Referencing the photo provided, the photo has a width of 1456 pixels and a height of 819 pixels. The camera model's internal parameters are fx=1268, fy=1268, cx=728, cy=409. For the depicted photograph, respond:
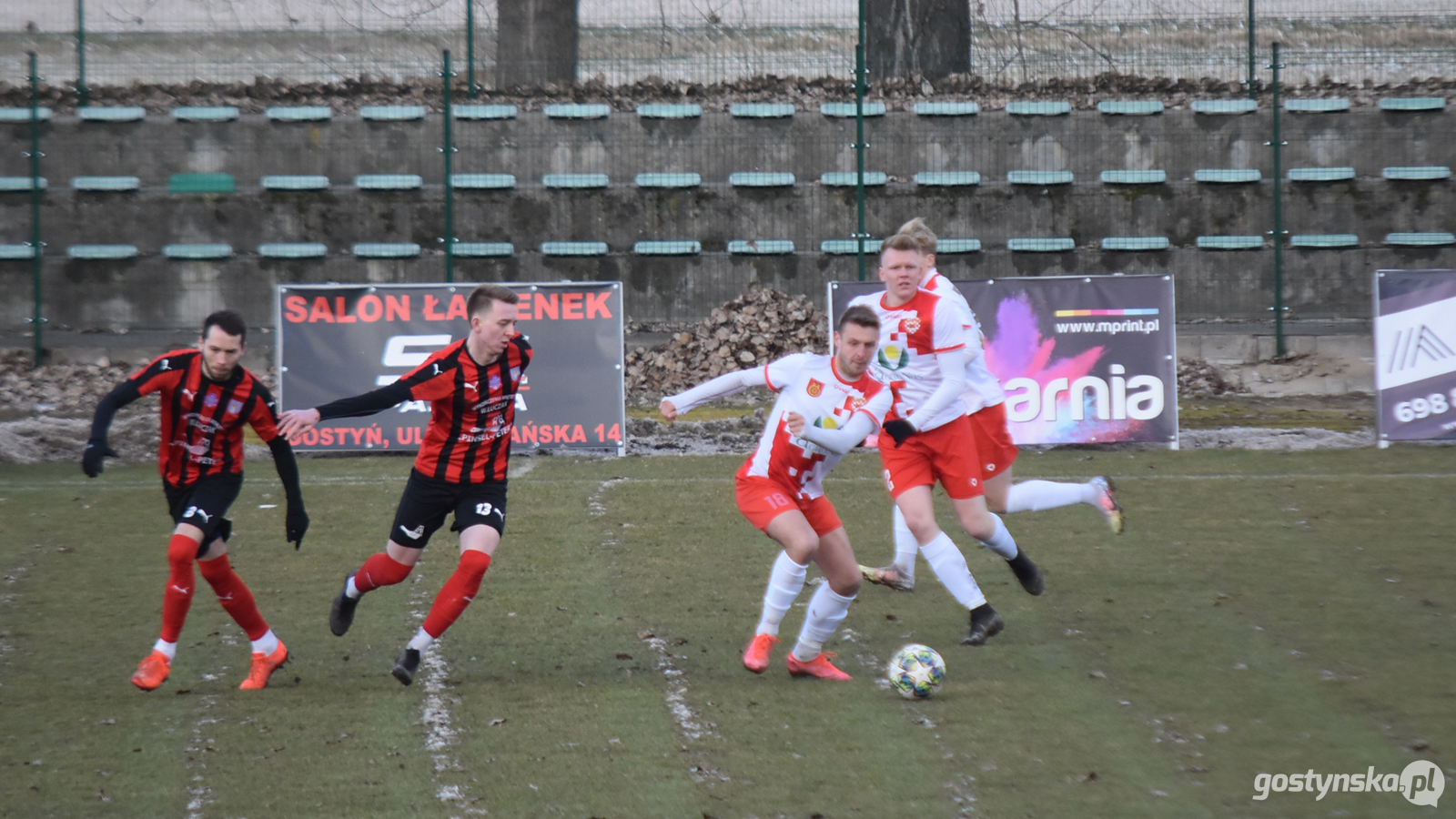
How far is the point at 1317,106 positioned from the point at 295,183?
13.6 m

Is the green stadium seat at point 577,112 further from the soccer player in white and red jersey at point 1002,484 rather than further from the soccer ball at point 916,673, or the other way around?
the soccer ball at point 916,673

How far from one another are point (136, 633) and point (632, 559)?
9.58 feet

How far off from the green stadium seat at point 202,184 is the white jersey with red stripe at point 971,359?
12.9 m

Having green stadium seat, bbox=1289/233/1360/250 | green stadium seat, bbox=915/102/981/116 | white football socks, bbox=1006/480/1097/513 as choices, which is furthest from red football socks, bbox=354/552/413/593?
green stadium seat, bbox=1289/233/1360/250

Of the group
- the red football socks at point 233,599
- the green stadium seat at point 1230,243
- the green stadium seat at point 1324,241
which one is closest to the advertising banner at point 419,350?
the red football socks at point 233,599

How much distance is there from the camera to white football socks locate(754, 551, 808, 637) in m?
5.82

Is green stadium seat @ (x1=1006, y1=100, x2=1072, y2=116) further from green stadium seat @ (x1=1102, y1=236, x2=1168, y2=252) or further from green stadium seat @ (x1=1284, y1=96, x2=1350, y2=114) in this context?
green stadium seat @ (x1=1284, y1=96, x2=1350, y2=114)

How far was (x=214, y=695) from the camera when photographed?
18.4 feet

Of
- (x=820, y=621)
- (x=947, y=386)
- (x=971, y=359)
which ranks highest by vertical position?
(x=971, y=359)

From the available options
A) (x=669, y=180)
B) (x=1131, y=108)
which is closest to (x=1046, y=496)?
(x=669, y=180)

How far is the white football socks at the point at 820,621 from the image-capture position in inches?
225

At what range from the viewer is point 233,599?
19.2 feet

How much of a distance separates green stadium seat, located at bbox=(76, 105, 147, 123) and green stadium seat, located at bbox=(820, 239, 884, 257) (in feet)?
30.4

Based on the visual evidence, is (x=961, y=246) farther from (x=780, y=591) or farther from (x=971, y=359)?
(x=780, y=591)
